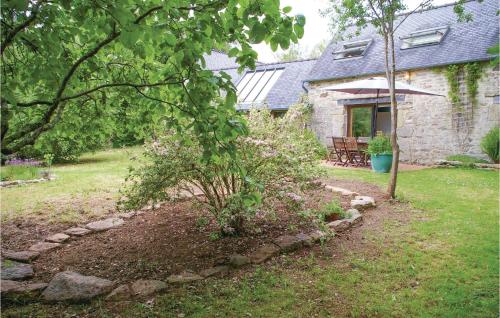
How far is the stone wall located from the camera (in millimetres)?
10648

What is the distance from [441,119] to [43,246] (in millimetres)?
11120

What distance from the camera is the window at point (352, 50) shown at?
46.2ft

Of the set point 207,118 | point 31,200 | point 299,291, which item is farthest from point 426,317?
point 31,200

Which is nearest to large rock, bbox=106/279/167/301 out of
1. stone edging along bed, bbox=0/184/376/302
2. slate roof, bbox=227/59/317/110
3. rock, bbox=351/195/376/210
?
stone edging along bed, bbox=0/184/376/302

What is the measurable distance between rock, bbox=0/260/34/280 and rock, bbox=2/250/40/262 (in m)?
0.14

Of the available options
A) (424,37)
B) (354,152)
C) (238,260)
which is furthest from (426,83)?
(238,260)

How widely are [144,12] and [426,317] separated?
2901 millimetres

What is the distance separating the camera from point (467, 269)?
143 inches

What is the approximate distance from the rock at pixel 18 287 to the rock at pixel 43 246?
1003mm

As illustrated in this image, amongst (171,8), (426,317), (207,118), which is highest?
(171,8)

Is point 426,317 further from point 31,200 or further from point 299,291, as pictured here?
point 31,200

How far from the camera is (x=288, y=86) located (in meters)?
16.5

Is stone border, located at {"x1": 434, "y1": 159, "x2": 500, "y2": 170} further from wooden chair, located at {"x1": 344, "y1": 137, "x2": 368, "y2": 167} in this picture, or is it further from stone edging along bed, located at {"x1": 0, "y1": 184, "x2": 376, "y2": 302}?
stone edging along bed, located at {"x1": 0, "y1": 184, "x2": 376, "y2": 302}

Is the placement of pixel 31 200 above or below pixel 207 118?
below
